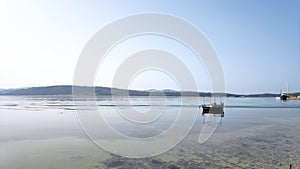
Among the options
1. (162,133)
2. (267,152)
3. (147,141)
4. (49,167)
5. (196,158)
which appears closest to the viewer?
(49,167)

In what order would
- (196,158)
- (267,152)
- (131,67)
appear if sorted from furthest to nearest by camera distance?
(131,67)
(267,152)
(196,158)

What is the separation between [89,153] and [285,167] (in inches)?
385

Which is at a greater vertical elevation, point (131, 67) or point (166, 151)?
point (131, 67)

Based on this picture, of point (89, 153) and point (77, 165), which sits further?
point (89, 153)

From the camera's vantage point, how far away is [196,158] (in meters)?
13.4

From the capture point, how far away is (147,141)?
706 inches

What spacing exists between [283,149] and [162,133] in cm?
907

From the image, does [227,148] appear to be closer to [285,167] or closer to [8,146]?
[285,167]

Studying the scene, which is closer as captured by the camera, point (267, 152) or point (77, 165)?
point (77, 165)

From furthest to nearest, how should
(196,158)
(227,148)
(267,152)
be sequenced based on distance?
(227,148)
(267,152)
(196,158)

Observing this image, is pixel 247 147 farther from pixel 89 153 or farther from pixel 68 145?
pixel 68 145

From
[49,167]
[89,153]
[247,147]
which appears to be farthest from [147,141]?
[49,167]

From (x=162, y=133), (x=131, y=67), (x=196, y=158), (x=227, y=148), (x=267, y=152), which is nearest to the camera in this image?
(x=196, y=158)

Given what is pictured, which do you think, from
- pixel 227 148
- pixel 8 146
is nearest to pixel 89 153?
pixel 8 146
